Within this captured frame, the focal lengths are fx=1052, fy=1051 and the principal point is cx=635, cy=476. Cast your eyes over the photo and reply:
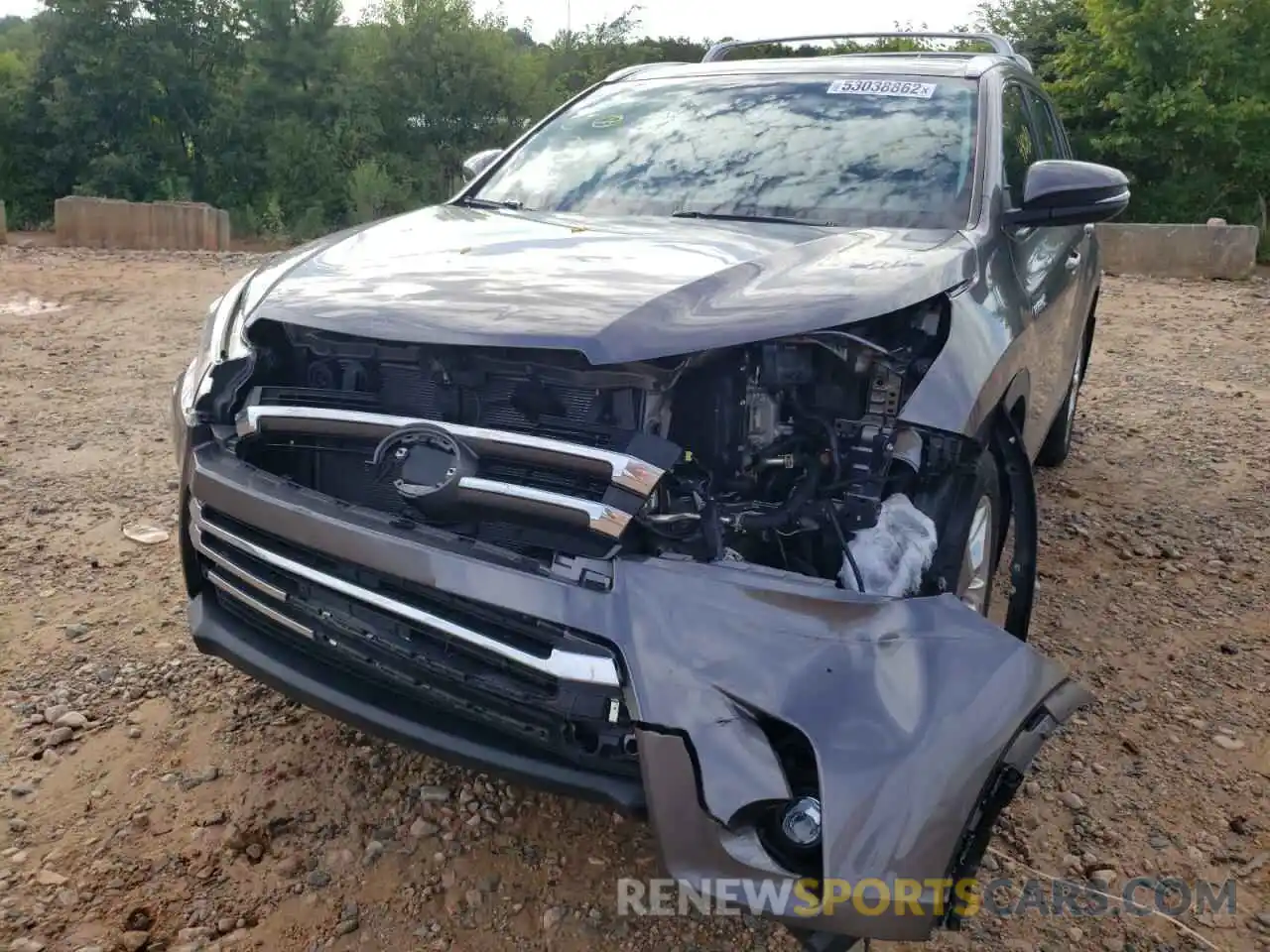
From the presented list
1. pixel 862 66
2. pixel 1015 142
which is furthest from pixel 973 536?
pixel 862 66

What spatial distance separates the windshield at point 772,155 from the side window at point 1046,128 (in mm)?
915

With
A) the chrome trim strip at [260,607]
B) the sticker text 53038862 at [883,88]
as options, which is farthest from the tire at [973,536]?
the sticker text 53038862 at [883,88]

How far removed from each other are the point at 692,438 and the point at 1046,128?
3.17 m

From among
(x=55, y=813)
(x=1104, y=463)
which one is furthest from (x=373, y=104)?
(x=55, y=813)

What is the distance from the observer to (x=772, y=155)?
328 cm

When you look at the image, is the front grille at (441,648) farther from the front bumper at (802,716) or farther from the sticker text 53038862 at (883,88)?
the sticker text 53038862 at (883,88)

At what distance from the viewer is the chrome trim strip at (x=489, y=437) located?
6.27ft

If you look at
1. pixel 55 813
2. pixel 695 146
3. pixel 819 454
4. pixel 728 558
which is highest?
pixel 695 146

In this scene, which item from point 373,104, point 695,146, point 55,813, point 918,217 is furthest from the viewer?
point 373,104

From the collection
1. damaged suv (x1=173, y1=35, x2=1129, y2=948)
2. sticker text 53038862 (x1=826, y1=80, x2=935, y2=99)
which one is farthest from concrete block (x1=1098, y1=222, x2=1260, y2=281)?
damaged suv (x1=173, y1=35, x2=1129, y2=948)

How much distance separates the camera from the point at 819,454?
7.26ft

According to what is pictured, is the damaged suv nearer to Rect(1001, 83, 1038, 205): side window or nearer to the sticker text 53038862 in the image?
Rect(1001, 83, 1038, 205): side window

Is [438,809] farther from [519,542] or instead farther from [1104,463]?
Answer: [1104,463]

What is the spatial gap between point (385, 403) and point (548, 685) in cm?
75
